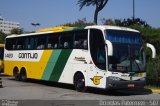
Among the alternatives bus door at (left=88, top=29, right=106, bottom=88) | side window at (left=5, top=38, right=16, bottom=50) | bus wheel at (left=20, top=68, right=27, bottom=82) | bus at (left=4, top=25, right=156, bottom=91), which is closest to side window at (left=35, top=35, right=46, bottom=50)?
bus at (left=4, top=25, right=156, bottom=91)

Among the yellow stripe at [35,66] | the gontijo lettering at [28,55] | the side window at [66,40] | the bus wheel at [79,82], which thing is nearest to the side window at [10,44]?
the yellow stripe at [35,66]

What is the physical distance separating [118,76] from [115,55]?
3.15ft

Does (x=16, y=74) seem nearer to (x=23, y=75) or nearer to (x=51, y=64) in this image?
(x=23, y=75)

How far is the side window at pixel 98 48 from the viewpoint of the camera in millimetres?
18753

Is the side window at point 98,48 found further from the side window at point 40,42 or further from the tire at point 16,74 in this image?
the tire at point 16,74

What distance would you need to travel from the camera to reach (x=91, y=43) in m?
19.4

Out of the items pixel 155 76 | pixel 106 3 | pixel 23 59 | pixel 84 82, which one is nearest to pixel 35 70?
pixel 23 59

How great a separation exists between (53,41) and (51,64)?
4.26 ft

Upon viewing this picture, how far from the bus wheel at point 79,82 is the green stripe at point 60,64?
1367 mm

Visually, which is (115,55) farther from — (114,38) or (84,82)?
(84,82)

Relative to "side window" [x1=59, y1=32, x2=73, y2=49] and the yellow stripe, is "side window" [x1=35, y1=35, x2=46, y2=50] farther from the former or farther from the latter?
"side window" [x1=59, y1=32, x2=73, y2=49]

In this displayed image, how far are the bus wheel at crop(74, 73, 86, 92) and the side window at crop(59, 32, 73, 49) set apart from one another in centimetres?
164

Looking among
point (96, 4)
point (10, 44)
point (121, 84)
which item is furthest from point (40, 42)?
point (96, 4)

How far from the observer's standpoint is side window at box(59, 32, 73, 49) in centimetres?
2129
